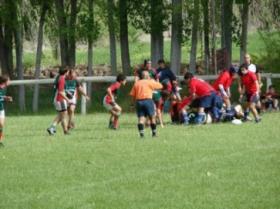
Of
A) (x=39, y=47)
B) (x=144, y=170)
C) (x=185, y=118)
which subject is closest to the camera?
(x=144, y=170)

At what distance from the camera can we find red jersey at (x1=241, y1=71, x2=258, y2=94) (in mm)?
27016

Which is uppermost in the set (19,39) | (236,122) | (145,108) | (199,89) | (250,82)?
(19,39)

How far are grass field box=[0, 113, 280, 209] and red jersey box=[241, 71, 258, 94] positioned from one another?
2.23m

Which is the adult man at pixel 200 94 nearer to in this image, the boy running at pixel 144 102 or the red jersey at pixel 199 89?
the red jersey at pixel 199 89

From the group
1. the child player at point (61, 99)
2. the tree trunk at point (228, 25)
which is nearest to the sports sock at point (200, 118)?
the child player at point (61, 99)

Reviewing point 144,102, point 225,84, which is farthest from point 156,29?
point 144,102

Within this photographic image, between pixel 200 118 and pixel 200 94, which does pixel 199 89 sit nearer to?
pixel 200 94

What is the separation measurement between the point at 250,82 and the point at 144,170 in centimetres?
1129

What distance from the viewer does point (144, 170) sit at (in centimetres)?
1639

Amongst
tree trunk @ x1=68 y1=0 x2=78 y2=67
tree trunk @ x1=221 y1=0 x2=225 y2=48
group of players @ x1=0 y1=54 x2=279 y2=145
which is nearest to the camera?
group of players @ x1=0 y1=54 x2=279 y2=145

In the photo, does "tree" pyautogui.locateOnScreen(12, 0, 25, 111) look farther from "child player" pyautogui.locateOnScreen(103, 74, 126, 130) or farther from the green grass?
"child player" pyautogui.locateOnScreen(103, 74, 126, 130)

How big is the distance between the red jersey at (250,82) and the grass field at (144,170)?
2.23 metres

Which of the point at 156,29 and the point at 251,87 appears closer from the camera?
the point at 251,87

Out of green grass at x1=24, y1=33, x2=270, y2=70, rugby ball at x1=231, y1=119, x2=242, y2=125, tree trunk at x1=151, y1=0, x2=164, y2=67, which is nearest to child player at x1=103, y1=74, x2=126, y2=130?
rugby ball at x1=231, y1=119, x2=242, y2=125
